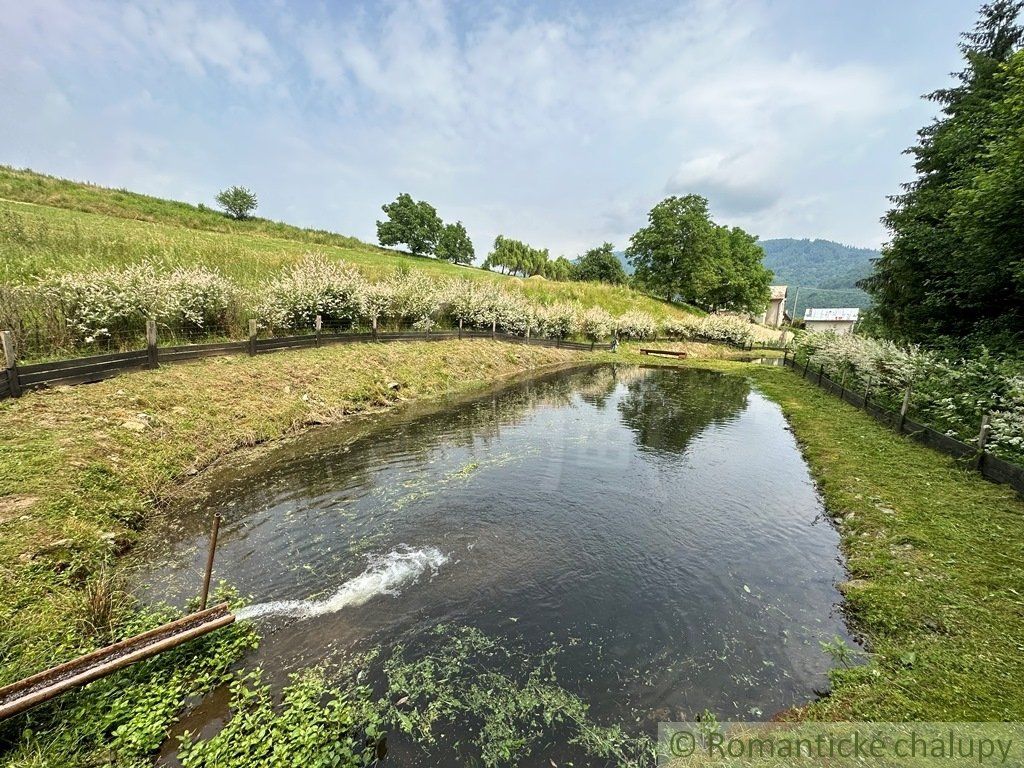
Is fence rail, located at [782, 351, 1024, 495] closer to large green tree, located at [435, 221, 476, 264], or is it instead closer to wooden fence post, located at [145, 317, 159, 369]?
wooden fence post, located at [145, 317, 159, 369]

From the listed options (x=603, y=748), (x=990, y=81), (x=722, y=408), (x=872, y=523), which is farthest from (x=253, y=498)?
(x=990, y=81)

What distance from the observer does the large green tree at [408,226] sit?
66.9 metres

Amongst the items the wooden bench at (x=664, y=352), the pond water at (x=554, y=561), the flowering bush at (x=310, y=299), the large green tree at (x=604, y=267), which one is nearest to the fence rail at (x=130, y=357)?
the flowering bush at (x=310, y=299)

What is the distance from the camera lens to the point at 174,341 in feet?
48.4

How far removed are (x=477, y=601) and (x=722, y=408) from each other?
60.0 feet

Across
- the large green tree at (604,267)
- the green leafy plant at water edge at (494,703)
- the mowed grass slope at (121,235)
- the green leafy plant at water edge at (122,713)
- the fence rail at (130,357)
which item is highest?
the large green tree at (604,267)

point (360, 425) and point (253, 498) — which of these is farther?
point (360, 425)

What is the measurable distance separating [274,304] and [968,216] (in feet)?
89.3

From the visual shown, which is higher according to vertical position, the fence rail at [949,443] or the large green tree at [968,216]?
the large green tree at [968,216]

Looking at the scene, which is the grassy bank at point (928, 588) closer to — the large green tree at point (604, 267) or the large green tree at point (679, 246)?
the large green tree at point (679, 246)

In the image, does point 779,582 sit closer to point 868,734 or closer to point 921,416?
point 868,734

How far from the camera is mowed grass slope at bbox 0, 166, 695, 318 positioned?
17.6 meters

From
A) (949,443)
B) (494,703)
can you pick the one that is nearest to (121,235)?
(494,703)

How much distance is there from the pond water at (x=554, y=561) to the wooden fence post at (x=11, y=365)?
4683 millimetres
